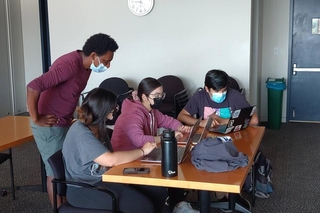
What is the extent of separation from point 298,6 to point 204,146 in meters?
5.01

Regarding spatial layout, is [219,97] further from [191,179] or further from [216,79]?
[191,179]

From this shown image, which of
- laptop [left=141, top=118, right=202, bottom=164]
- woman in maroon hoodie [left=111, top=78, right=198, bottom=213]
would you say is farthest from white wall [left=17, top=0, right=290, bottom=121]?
laptop [left=141, top=118, right=202, bottom=164]

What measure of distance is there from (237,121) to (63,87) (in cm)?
122

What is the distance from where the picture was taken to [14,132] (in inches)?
128

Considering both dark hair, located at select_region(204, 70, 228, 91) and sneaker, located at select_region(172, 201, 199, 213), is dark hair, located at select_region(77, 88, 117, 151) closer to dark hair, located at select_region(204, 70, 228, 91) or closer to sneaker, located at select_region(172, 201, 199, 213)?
sneaker, located at select_region(172, 201, 199, 213)

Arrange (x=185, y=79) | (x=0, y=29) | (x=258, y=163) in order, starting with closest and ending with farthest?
(x=258, y=163), (x=185, y=79), (x=0, y=29)

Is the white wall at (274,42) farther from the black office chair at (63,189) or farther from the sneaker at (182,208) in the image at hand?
the black office chair at (63,189)

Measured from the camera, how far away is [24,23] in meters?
7.63

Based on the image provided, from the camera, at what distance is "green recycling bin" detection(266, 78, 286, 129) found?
6.39m

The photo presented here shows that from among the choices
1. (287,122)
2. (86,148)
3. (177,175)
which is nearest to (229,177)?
(177,175)

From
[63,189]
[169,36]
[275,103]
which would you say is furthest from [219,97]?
[275,103]

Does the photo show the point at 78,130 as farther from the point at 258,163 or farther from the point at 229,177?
the point at 258,163

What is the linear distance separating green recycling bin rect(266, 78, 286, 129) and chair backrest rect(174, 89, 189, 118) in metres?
1.77

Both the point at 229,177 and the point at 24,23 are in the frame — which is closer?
the point at 229,177
